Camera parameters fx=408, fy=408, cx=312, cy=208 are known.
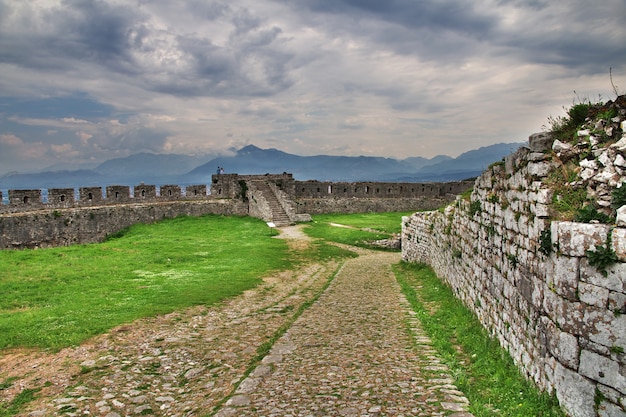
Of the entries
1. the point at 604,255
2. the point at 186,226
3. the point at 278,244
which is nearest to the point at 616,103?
the point at 604,255

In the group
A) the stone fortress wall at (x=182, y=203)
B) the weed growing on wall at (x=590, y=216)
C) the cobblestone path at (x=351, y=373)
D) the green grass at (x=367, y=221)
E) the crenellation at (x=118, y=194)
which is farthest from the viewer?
the green grass at (x=367, y=221)

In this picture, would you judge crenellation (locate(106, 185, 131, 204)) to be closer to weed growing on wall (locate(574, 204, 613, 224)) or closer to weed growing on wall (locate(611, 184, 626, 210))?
weed growing on wall (locate(574, 204, 613, 224))

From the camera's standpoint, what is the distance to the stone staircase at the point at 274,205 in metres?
34.8

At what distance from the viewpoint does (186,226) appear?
31469 millimetres

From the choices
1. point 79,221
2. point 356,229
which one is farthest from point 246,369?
point 79,221

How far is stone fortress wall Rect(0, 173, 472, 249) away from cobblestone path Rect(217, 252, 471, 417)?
2365 centimetres

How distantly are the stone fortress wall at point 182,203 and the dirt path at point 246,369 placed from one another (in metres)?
21.5

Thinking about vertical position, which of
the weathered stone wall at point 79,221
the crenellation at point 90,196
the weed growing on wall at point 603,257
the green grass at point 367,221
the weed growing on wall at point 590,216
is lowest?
the green grass at point 367,221

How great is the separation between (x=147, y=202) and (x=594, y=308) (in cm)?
3448

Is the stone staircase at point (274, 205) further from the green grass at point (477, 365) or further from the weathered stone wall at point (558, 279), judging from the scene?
the weathered stone wall at point (558, 279)

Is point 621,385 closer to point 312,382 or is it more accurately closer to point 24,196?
point 312,382

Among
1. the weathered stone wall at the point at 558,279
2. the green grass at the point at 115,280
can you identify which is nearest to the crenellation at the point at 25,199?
the green grass at the point at 115,280

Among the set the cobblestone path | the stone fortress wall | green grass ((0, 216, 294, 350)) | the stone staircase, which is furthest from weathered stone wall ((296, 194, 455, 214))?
the cobblestone path

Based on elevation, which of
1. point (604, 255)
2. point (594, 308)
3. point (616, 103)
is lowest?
point (594, 308)
